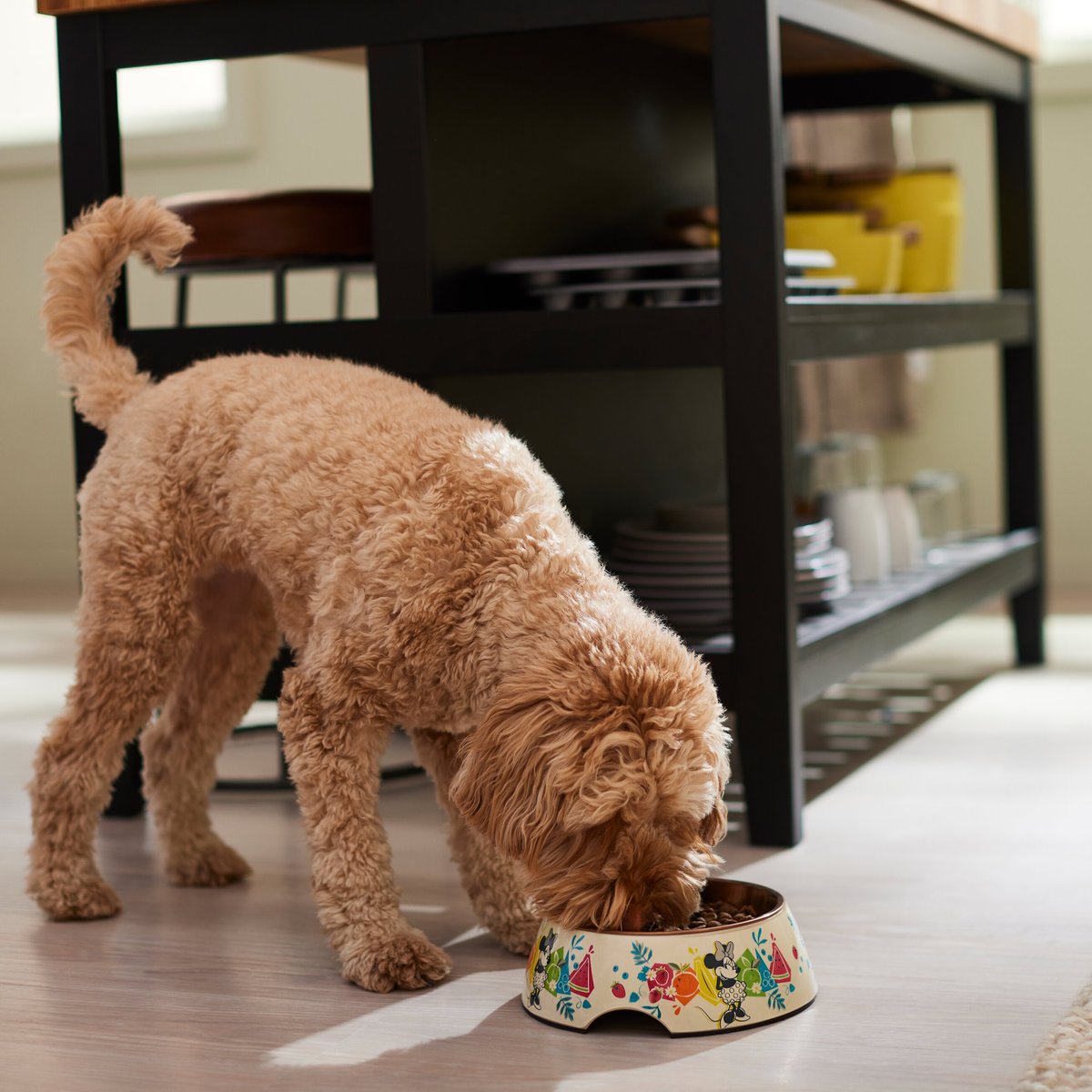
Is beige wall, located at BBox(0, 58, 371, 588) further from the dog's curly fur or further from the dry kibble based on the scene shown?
the dry kibble

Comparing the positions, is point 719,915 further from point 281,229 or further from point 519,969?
point 281,229

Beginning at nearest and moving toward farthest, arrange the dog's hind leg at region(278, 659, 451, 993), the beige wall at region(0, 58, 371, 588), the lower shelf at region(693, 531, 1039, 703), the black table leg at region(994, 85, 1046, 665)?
the dog's hind leg at region(278, 659, 451, 993)
the lower shelf at region(693, 531, 1039, 703)
the black table leg at region(994, 85, 1046, 665)
the beige wall at region(0, 58, 371, 588)

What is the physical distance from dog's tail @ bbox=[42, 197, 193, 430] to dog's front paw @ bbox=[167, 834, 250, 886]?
571 millimetres

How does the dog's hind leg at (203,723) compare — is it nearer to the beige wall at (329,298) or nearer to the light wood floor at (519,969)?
the light wood floor at (519,969)

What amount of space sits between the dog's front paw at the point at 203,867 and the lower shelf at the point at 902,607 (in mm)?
713

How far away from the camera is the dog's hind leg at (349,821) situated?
1.81 m

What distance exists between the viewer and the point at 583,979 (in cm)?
165

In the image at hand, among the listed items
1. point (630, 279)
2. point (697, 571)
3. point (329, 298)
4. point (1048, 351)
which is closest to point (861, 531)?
point (697, 571)

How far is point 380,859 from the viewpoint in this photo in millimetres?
1830

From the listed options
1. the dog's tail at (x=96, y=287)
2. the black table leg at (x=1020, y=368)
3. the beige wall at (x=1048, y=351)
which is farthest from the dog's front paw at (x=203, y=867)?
the beige wall at (x=1048, y=351)

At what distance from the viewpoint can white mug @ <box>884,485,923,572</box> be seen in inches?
134

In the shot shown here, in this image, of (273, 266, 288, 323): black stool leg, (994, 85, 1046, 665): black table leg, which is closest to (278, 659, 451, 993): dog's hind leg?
(273, 266, 288, 323): black stool leg

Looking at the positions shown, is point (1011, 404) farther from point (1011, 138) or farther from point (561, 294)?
point (561, 294)

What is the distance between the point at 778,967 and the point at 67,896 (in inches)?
35.8
